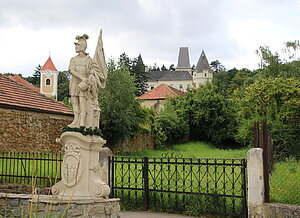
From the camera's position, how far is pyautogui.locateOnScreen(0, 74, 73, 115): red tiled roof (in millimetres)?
15349

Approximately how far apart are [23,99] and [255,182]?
484 inches

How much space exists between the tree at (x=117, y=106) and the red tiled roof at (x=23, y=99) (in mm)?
3757

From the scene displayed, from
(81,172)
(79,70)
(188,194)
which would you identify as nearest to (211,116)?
(188,194)

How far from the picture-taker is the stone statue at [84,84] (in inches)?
310

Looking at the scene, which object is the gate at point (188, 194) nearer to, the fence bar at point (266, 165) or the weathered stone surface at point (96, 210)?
the fence bar at point (266, 165)

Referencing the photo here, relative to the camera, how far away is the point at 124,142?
23.3 metres

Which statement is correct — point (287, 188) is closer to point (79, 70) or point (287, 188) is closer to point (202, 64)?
point (79, 70)

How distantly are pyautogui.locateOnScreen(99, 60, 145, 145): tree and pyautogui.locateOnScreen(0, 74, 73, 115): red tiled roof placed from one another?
376 cm

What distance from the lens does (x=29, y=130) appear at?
634 inches

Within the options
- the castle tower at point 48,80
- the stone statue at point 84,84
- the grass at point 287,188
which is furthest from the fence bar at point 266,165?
the castle tower at point 48,80

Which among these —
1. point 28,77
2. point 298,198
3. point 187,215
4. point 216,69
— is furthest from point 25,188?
point 216,69

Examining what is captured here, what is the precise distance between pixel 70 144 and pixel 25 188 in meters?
3.95

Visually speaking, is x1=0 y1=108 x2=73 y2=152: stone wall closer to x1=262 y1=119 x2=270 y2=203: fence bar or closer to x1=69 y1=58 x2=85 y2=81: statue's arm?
x1=69 y1=58 x2=85 y2=81: statue's arm

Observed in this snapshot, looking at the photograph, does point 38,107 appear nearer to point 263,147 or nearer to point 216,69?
point 263,147
